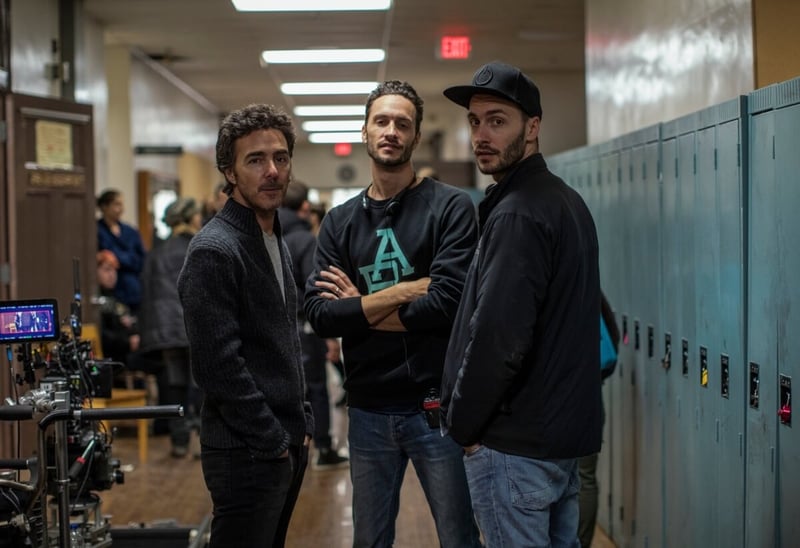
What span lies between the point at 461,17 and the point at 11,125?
12.7 ft

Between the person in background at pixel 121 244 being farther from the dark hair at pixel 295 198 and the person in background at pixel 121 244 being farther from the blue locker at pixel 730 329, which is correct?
the blue locker at pixel 730 329

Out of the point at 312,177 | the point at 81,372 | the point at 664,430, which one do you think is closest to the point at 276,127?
the point at 81,372

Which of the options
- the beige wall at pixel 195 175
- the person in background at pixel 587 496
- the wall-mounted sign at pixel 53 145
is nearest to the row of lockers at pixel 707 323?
the person in background at pixel 587 496

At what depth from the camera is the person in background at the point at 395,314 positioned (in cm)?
298

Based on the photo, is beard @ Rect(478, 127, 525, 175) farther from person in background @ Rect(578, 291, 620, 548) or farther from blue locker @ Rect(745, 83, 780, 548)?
person in background @ Rect(578, 291, 620, 548)

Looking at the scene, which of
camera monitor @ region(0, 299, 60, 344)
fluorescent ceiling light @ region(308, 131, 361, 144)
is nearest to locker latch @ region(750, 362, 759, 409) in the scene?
camera monitor @ region(0, 299, 60, 344)

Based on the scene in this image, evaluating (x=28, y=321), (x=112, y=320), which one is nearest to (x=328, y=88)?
(x=112, y=320)

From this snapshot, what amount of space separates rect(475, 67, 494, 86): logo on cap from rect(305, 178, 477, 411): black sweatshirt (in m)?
0.55

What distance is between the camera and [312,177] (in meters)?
23.3

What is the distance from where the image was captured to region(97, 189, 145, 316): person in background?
8133 mm

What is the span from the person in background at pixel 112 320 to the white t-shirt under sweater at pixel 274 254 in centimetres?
514

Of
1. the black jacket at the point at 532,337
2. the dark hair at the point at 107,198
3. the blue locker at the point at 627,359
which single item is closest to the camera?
the black jacket at the point at 532,337

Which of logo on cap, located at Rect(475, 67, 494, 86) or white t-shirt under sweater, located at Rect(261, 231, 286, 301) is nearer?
logo on cap, located at Rect(475, 67, 494, 86)

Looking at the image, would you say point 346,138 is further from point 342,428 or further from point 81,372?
point 81,372
